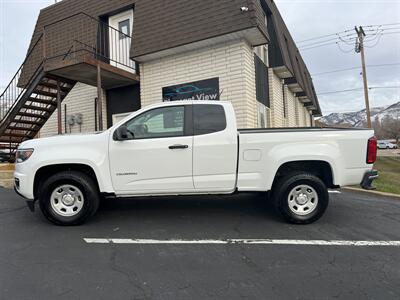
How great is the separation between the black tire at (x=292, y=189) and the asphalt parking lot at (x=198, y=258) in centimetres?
15

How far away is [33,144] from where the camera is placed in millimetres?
4992

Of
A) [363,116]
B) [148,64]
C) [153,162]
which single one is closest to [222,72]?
[148,64]

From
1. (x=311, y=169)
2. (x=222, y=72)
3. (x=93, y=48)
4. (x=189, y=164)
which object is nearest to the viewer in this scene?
(x=189, y=164)

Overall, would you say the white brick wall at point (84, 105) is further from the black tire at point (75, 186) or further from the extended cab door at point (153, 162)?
the extended cab door at point (153, 162)

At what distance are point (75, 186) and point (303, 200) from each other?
359 centimetres

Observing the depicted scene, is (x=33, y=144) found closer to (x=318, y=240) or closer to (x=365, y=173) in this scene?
(x=318, y=240)

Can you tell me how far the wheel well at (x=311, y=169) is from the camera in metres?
5.08

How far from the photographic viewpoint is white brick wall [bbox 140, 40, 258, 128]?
9430mm

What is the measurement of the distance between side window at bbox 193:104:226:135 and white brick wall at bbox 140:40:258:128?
4.37 meters

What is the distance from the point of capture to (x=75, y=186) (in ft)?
16.2

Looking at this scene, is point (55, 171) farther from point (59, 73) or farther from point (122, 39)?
point (122, 39)

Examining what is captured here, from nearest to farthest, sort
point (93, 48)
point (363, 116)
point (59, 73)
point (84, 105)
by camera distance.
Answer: point (59, 73) → point (93, 48) → point (84, 105) → point (363, 116)

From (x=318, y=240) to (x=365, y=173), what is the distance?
4.87 feet

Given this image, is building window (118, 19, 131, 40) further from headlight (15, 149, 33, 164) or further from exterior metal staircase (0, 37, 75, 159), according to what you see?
headlight (15, 149, 33, 164)
